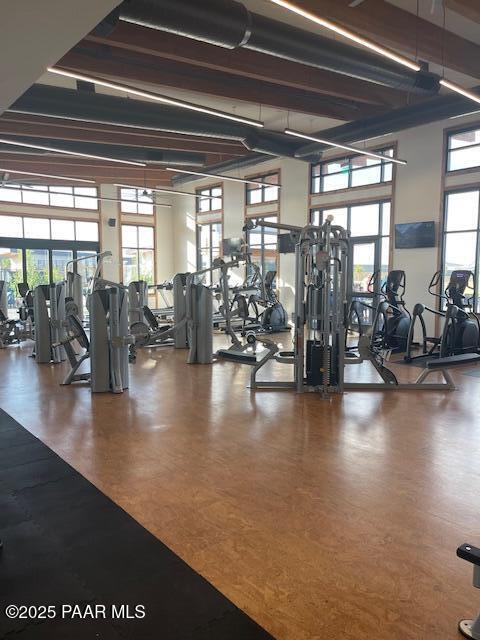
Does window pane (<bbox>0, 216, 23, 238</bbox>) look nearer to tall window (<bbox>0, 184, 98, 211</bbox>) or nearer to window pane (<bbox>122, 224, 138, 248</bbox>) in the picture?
tall window (<bbox>0, 184, 98, 211</bbox>)

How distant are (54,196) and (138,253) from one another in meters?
3.06

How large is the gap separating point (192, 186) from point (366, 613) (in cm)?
1448

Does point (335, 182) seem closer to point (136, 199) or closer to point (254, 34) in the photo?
point (254, 34)

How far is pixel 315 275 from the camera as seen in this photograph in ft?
18.2

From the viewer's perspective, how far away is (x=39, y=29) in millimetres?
2578

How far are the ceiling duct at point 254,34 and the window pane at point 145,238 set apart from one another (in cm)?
1102

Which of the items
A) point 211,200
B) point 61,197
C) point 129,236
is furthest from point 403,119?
point 61,197

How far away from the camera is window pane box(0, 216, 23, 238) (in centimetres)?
1387

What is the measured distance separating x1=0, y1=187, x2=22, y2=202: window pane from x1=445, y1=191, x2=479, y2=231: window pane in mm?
11395

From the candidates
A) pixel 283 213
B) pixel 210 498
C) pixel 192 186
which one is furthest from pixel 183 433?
pixel 192 186

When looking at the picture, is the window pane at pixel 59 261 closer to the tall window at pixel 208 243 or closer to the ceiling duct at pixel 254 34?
the tall window at pixel 208 243

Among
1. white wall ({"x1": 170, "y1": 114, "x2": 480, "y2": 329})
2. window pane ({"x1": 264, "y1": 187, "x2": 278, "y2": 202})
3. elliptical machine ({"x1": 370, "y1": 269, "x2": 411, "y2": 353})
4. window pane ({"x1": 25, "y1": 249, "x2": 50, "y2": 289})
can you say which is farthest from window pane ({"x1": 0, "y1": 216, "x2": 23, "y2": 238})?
elliptical machine ({"x1": 370, "y1": 269, "x2": 411, "y2": 353})

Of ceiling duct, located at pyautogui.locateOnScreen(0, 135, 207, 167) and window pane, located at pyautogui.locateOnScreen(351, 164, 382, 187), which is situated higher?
ceiling duct, located at pyautogui.locateOnScreen(0, 135, 207, 167)

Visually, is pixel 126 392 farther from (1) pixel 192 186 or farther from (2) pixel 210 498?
(1) pixel 192 186
